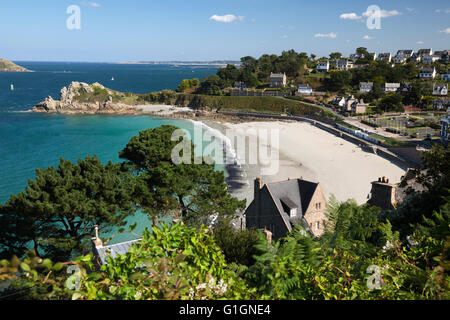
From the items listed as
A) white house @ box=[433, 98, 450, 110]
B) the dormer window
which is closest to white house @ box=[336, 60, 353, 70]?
white house @ box=[433, 98, 450, 110]

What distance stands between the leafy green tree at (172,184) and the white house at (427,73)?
115m

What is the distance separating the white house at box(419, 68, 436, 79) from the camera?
4160 inches

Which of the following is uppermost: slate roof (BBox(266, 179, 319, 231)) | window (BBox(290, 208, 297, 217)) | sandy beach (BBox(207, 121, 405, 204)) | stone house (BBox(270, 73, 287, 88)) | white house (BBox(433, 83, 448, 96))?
stone house (BBox(270, 73, 287, 88))

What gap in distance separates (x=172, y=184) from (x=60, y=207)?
7063 millimetres

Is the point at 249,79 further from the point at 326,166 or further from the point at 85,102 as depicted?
the point at 326,166

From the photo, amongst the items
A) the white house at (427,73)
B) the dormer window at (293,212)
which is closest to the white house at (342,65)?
the white house at (427,73)

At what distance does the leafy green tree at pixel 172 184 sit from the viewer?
2103 centimetres

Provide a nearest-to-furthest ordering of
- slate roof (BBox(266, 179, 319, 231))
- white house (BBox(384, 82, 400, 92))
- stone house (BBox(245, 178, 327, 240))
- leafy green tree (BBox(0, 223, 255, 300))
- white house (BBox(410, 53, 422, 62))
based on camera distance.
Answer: leafy green tree (BBox(0, 223, 255, 300))
stone house (BBox(245, 178, 327, 240))
slate roof (BBox(266, 179, 319, 231))
white house (BBox(384, 82, 400, 92))
white house (BBox(410, 53, 422, 62))

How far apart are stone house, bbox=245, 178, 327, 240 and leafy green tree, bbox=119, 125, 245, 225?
9.08ft

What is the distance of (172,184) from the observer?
20.9 m

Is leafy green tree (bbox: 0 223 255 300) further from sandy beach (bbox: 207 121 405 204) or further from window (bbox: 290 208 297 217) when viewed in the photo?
sandy beach (bbox: 207 121 405 204)

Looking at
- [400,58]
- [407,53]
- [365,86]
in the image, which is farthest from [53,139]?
[407,53]

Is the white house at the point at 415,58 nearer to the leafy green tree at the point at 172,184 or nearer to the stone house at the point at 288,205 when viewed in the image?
the stone house at the point at 288,205

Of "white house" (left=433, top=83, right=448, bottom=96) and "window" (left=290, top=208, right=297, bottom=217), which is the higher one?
"white house" (left=433, top=83, right=448, bottom=96)
